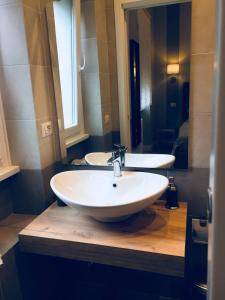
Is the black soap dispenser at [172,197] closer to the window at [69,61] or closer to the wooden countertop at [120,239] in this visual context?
the wooden countertop at [120,239]

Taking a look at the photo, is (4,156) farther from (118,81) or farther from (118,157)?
(118,81)

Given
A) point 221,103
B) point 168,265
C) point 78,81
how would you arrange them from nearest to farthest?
1. point 221,103
2. point 168,265
3. point 78,81

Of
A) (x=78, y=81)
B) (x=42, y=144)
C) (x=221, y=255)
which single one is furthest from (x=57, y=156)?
(x=221, y=255)

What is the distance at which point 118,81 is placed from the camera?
154 centimetres

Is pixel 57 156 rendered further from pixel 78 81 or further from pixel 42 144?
pixel 78 81

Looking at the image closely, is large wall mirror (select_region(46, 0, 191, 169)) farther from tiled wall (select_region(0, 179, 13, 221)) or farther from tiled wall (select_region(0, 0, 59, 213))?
tiled wall (select_region(0, 179, 13, 221))

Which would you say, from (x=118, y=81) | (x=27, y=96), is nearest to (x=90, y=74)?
(x=118, y=81)

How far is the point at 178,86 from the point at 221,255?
1.04 meters

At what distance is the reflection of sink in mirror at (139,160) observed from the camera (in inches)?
57.1

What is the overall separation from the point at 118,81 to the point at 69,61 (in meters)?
0.37

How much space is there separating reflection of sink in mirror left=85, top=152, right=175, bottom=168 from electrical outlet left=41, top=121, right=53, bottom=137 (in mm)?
281

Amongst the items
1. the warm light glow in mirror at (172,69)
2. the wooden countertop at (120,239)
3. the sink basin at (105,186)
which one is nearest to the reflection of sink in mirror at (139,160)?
the sink basin at (105,186)

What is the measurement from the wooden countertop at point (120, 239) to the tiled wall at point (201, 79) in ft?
1.08

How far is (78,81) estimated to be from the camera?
5.39 ft
